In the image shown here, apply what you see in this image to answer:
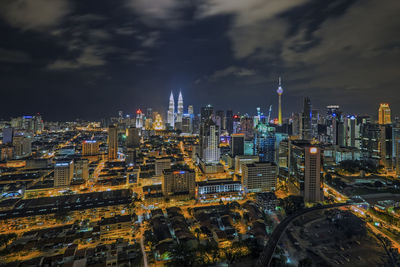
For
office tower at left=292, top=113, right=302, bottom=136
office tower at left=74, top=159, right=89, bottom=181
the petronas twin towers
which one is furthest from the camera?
the petronas twin towers

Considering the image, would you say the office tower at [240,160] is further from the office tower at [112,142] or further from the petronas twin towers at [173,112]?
the petronas twin towers at [173,112]

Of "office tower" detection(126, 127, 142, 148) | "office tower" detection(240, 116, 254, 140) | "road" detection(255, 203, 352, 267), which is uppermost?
"office tower" detection(240, 116, 254, 140)

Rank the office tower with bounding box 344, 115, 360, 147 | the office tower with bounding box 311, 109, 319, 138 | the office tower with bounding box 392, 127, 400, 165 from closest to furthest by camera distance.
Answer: the office tower with bounding box 392, 127, 400, 165 → the office tower with bounding box 344, 115, 360, 147 → the office tower with bounding box 311, 109, 319, 138

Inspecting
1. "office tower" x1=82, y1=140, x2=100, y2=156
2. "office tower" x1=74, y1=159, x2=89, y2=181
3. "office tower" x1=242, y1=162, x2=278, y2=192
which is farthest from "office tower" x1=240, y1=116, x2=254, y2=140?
"office tower" x1=74, y1=159, x2=89, y2=181

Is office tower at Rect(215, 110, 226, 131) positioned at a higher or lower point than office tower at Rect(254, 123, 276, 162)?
higher

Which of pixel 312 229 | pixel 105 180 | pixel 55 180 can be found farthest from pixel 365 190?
pixel 55 180

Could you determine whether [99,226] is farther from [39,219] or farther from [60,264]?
[39,219]

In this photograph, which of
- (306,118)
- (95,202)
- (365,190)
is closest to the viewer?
(95,202)

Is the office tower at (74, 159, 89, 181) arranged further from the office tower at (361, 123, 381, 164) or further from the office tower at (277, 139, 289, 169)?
the office tower at (361, 123, 381, 164)
